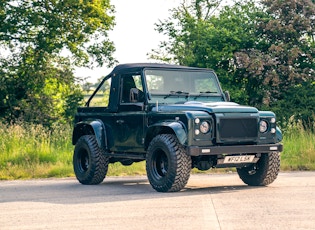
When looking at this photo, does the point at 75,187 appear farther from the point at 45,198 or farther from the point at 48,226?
the point at 48,226

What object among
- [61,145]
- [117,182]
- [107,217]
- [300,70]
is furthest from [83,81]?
[107,217]

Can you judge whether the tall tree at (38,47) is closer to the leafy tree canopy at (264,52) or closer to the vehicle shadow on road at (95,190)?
the leafy tree canopy at (264,52)

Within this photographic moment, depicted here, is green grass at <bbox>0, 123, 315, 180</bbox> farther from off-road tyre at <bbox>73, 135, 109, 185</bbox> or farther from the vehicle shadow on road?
off-road tyre at <bbox>73, 135, 109, 185</bbox>

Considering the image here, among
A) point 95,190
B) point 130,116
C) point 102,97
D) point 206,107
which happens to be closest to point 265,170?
point 206,107

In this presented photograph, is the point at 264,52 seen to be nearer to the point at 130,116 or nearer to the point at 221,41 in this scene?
the point at 221,41

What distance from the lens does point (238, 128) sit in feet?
43.4

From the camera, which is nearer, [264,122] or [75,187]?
[264,122]

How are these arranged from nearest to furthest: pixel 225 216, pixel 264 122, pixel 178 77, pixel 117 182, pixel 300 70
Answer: pixel 225 216
pixel 264 122
pixel 178 77
pixel 117 182
pixel 300 70

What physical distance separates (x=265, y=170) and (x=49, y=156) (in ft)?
22.0

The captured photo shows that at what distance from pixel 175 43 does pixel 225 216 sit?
25971 millimetres

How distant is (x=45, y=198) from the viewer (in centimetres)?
1259

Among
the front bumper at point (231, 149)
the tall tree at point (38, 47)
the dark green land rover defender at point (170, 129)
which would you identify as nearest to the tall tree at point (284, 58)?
the tall tree at point (38, 47)

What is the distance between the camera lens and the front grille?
13023 millimetres

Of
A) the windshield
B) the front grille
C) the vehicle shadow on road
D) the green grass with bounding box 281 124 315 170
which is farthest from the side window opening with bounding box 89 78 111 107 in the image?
the green grass with bounding box 281 124 315 170
